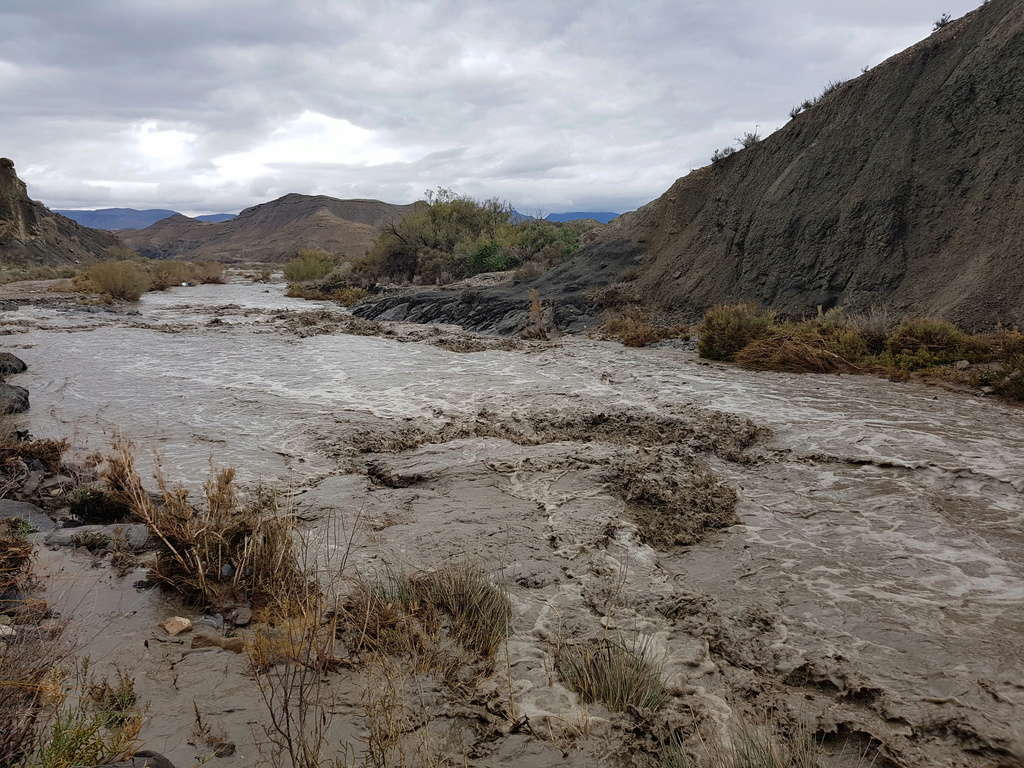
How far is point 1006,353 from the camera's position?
8219 mm

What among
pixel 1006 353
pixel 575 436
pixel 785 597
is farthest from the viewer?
pixel 1006 353

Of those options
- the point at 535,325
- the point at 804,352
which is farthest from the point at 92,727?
the point at 535,325

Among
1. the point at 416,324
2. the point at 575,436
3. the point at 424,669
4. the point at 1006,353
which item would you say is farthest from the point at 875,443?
the point at 416,324

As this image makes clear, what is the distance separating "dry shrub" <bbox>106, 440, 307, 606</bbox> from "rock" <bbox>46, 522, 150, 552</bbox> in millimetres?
513

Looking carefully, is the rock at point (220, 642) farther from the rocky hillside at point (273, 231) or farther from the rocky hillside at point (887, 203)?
the rocky hillside at point (273, 231)

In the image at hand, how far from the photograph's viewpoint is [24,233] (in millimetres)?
44531

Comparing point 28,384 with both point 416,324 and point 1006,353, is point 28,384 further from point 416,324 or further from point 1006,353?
point 1006,353

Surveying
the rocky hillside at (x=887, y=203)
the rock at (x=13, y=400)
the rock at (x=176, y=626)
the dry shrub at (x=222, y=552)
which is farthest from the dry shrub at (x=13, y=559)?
the rocky hillside at (x=887, y=203)

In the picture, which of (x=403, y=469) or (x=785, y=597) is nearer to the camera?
(x=785, y=597)

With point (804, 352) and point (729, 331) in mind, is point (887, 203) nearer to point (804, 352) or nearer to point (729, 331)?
point (729, 331)

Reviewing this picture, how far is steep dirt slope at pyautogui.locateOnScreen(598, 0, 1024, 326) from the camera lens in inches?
416

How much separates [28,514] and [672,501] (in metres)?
5.03

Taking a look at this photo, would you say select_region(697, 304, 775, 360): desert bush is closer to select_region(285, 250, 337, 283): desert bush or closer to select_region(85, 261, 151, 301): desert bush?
select_region(85, 261, 151, 301): desert bush

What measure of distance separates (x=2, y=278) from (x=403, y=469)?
3722 centimetres
